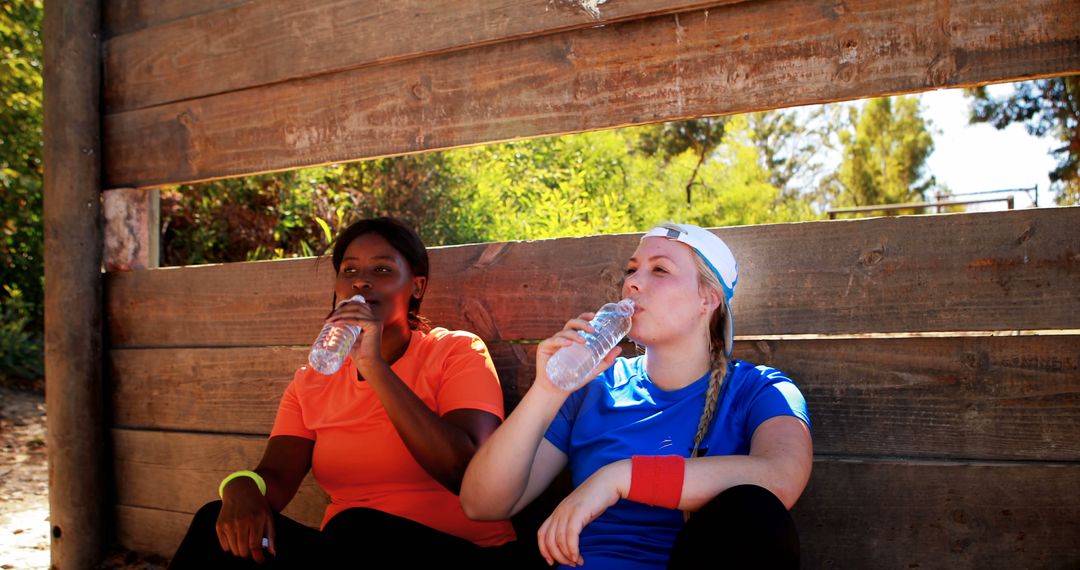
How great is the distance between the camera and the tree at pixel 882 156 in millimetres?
18547

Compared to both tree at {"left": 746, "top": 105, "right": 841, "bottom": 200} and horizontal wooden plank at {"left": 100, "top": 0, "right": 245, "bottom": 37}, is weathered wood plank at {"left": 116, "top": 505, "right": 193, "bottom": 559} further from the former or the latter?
tree at {"left": 746, "top": 105, "right": 841, "bottom": 200}

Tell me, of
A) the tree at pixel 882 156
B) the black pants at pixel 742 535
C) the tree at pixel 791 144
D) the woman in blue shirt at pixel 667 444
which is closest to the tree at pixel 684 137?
the tree at pixel 791 144

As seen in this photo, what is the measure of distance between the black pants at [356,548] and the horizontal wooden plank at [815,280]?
0.78m

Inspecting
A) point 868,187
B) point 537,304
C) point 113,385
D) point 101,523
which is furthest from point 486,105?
point 868,187

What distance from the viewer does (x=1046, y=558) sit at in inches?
82.8

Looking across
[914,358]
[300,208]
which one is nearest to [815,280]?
[914,358]

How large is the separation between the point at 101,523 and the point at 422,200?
9.68 ft

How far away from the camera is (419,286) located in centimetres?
266

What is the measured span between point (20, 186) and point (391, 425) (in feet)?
19.3

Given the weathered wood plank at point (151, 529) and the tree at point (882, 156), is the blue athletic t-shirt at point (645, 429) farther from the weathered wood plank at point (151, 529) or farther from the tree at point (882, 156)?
the tree at point (882, 156)

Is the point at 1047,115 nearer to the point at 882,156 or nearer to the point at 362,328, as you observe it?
the point at 882,156

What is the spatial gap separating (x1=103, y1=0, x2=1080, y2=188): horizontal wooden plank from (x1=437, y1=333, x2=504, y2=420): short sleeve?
0.72 metres

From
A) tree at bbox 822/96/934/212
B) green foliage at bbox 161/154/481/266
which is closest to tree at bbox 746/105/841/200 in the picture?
tree at bbox 822/96/934/212

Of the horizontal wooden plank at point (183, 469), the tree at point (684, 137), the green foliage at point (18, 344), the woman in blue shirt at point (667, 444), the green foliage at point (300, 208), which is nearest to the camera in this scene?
the woman in blue shirt at point (667, 444)
